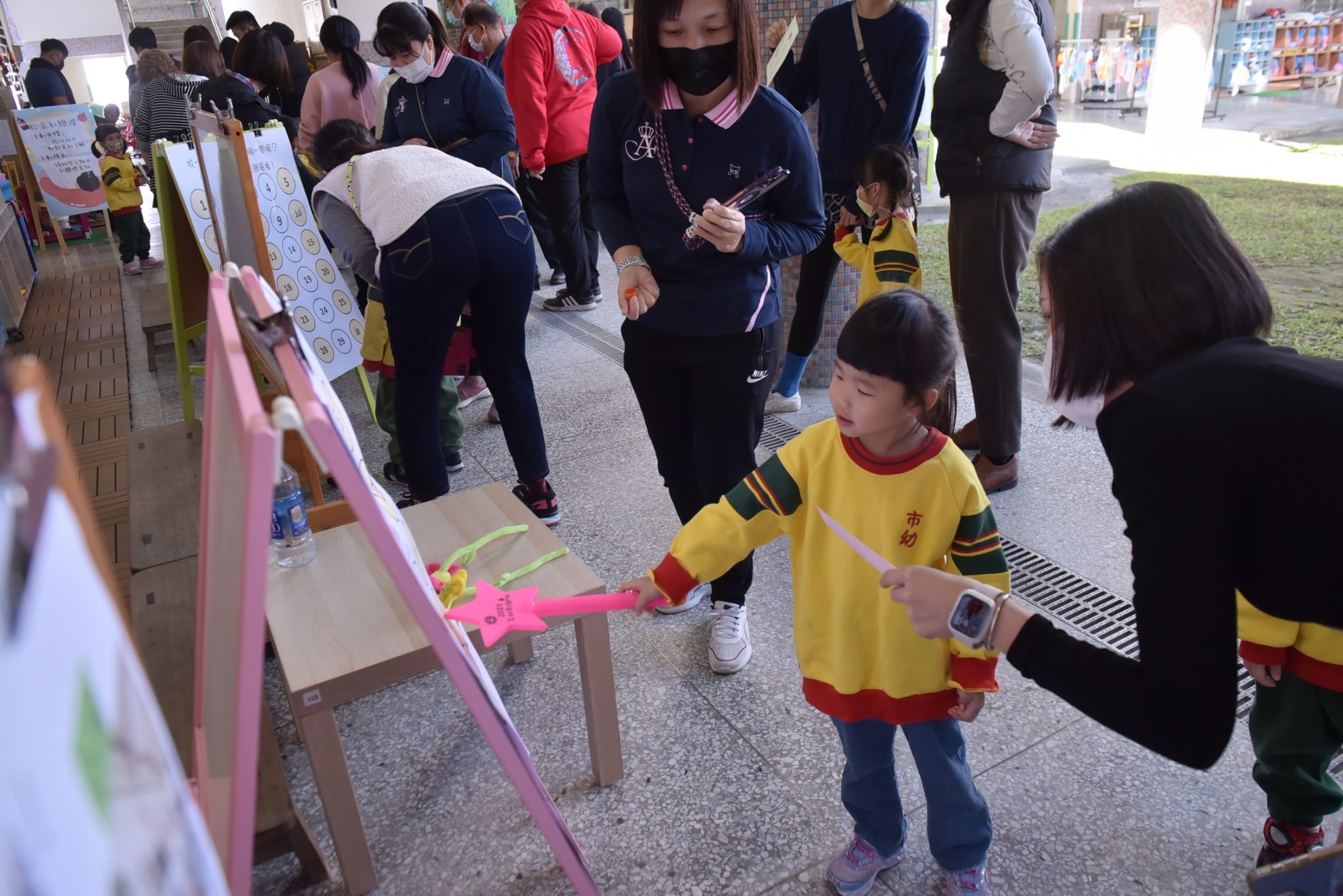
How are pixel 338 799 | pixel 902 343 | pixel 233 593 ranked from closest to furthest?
pixel 233 593, pixel 902 343, pixel 338 799

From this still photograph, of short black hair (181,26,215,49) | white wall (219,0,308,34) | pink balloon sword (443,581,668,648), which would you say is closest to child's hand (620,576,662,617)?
pink balloon sword (443,581,668,648)

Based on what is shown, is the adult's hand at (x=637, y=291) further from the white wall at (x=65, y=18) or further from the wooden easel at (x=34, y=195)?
the white wall at (x=65, y=18)

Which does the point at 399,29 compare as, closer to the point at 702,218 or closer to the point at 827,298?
the point at 827,298

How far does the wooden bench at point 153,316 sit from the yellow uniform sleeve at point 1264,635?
462 cm

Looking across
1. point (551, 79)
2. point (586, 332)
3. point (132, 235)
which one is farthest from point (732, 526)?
point (132, 235)

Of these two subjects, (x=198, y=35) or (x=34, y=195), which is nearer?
(x=198, y=35)

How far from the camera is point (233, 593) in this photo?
0.88m

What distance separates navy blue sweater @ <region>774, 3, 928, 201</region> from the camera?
119 inches

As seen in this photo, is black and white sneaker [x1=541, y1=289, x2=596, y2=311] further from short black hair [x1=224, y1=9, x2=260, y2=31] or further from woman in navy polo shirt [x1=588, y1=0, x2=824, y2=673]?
short black hair [x1=224, y1=9, x2=260, y2=31]

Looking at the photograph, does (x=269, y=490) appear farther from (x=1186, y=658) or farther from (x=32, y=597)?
(x=1186, y=658)

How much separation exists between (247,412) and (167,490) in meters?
2.18

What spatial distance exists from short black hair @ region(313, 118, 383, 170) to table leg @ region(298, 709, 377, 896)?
1.92 m

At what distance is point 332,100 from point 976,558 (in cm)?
417

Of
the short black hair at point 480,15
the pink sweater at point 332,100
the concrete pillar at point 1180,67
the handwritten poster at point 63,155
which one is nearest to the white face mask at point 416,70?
the pink sweater at point 332,100
